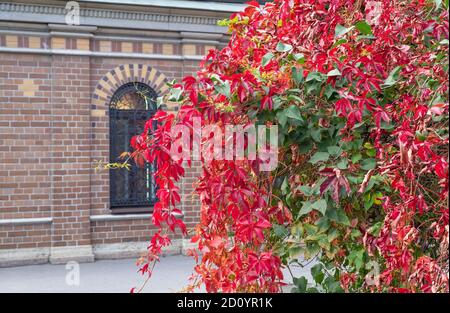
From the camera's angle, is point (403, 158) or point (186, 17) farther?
point (186, 17)

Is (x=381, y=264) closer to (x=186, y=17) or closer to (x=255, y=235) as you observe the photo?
(x=255, y=235)

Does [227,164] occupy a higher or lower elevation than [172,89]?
lower

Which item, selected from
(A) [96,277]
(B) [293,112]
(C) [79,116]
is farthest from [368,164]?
(C) [79,116]

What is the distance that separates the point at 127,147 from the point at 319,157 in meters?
7.77

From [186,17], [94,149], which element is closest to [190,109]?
[94,149]

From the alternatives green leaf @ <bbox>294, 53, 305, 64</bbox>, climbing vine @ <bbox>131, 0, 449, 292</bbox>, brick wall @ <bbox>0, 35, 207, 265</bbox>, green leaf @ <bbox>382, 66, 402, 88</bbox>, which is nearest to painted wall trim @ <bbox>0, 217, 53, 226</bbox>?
brick wall @ <bbox>0, 35, 207, 265</bbox>

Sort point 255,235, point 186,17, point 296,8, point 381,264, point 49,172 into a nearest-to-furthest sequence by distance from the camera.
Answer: point 255,235, point 381,264, point 296,8, point 49,172, point 186,17

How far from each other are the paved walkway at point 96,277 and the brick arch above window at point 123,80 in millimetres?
2760

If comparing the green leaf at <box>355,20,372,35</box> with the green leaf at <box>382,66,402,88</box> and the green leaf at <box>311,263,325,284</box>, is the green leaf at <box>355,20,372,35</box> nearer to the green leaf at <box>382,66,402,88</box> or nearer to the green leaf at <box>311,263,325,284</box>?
the green leaf at <box>382,66,402,88</box>

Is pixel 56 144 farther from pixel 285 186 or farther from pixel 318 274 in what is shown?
pixel 285 186

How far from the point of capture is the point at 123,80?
31.3ft

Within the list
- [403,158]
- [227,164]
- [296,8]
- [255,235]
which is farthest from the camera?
[296,8]

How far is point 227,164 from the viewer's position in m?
2.23

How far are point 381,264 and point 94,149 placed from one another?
7.51 metres
